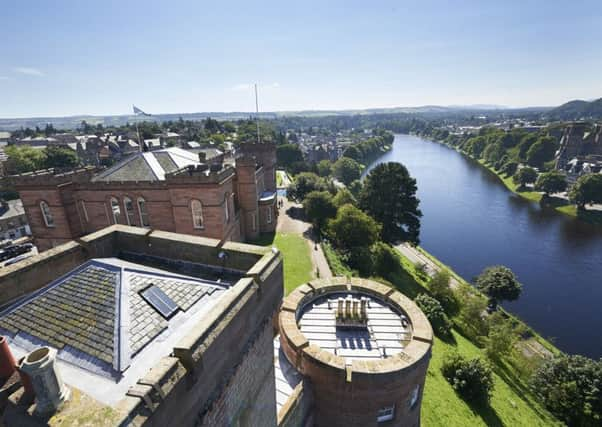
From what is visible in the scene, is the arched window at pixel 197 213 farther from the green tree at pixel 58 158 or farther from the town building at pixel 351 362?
the green tree at pixel 58 158

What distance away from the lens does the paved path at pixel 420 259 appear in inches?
1549

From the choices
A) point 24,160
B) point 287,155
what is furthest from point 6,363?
point 287,155

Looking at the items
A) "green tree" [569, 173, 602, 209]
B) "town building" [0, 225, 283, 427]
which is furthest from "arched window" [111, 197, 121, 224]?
"green tree" [569, 173, 602, 209]

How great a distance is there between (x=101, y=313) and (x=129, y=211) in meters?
23.1

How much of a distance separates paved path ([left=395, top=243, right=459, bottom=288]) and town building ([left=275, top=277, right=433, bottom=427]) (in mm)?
26591

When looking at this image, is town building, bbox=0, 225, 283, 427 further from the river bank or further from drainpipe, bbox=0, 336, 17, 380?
the river bank

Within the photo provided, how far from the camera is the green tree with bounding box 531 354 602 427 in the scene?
19859 millimetres

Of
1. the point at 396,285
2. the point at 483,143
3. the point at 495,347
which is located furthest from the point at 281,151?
the point at 483,143

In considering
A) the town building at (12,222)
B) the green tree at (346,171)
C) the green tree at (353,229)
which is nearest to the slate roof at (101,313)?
the green tree at (353,229)

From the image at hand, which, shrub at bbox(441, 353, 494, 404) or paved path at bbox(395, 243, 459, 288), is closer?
shrub at bbox(441, 353, 494, 404)

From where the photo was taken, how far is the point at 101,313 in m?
6.57

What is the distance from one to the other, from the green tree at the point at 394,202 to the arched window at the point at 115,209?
3152 centimetres

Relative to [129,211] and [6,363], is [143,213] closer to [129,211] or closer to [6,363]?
[129,211]

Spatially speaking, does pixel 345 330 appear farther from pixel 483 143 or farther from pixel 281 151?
pixel 483 143
